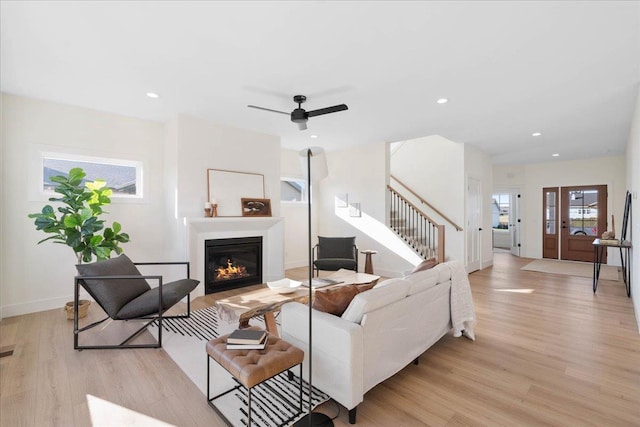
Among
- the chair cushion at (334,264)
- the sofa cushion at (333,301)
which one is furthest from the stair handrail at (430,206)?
the sofa cushion at (333,301)

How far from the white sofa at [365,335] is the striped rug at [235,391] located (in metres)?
0.20

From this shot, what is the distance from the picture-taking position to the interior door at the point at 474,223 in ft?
20.6

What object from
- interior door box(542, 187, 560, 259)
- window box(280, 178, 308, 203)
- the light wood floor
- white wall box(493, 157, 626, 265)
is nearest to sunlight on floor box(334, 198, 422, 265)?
window box(280, 178, 308, 203)

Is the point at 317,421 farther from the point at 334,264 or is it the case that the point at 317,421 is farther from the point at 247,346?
the point at 334,264

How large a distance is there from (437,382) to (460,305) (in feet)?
3.10

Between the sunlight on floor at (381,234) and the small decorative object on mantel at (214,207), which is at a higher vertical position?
the small decorative object on mantel at (214,207)

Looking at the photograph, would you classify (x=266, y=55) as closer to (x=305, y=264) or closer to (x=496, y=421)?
(x=496, y=421)

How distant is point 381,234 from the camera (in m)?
6.18

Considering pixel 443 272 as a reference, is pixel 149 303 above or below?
below

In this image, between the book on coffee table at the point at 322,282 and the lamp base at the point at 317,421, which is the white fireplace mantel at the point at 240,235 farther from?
the lamp base at the point at 317,421

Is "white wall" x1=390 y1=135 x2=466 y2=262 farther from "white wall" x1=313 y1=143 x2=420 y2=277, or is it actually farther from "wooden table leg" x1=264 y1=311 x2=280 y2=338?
"wooden table leg" x1=264 y1=311 x2=280 y2=338

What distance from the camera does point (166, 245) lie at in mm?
4828

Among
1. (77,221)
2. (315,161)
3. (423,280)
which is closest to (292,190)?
(77,221)

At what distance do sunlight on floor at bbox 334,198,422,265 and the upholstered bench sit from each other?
424 centimetres
